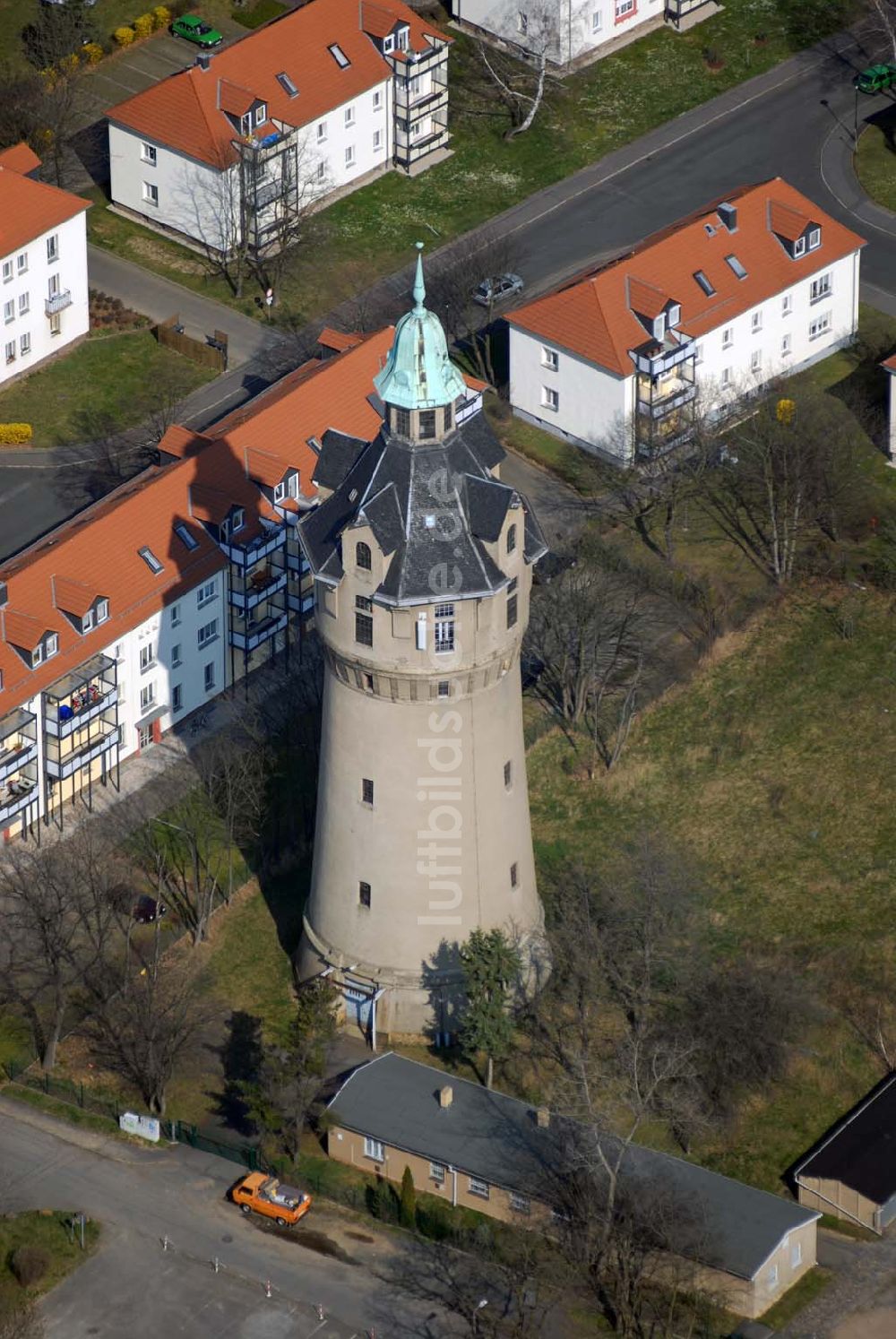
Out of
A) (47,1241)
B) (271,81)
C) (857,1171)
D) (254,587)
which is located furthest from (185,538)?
(857,1171)

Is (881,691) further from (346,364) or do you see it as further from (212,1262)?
(212,1262)

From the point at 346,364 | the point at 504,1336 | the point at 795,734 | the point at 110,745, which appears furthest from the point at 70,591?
the point at 504,1336

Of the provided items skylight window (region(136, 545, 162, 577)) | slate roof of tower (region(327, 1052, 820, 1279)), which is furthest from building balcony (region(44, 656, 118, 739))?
slate roof of tower (region(327, 1052, 820, 1279))

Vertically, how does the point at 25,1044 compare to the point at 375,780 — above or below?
below

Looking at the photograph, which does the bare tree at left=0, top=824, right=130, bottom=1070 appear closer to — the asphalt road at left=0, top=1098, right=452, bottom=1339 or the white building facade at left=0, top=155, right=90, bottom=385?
the asphalt road at left=0, top=1098, right=452, bottom=1339

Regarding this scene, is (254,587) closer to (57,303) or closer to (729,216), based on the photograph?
(57,303)

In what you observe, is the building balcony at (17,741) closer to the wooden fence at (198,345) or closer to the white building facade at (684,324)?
the wooden fence at (198,345)

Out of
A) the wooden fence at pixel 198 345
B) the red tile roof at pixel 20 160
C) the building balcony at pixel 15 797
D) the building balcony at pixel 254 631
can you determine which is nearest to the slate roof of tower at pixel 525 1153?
the building balcony at pixel 15 797
